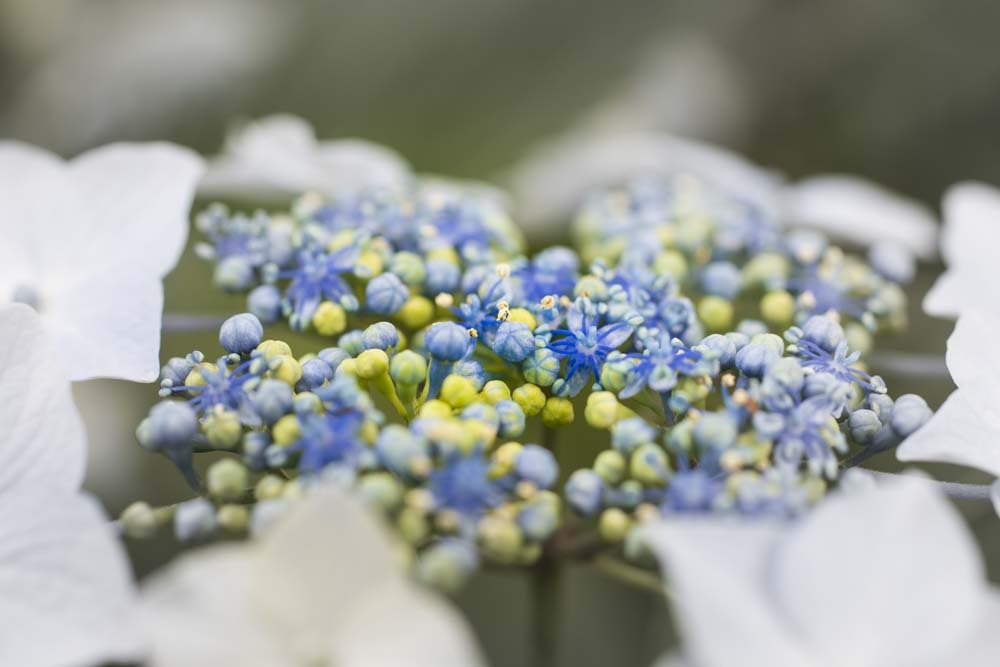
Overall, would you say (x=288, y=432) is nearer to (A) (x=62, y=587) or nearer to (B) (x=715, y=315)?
(A) (x=62, y=587)

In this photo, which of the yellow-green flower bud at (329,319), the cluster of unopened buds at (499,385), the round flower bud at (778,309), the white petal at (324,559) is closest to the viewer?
the white petal at (324,559)

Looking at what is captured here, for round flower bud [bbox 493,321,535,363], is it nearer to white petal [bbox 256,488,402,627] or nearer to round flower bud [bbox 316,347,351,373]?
round flower bud [bbox 316,347,351,373]

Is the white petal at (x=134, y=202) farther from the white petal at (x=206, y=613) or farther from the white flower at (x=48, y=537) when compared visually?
the white petal at (x=206, y=613)

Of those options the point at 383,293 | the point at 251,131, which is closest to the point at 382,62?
the point at 251,131

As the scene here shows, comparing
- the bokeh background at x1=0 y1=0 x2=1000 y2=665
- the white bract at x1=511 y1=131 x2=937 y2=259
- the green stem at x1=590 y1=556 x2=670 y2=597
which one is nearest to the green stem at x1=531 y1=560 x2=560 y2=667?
the green stem at x1=590 y1=556 x2=670 y2=597

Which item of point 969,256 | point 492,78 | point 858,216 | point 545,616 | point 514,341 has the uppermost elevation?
point 492,78

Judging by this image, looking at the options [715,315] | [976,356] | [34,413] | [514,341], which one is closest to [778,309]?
[715,315]

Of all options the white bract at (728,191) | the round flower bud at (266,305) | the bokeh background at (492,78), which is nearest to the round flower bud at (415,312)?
the round flower bud at (266,305)
